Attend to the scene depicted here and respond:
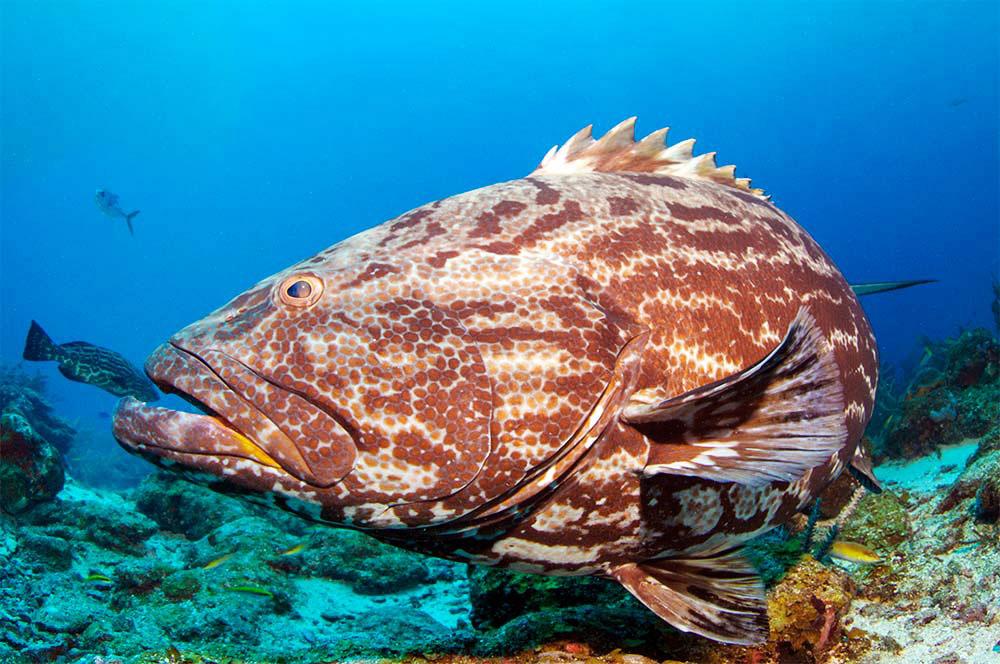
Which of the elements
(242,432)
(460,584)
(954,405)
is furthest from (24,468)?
(954,405)

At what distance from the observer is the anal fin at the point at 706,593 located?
2.51 m

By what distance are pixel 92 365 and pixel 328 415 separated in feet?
28.7

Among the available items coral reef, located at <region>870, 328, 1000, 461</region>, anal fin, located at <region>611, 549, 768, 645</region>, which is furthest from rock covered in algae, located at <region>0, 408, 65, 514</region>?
coral reef, located at <region>870, 328, 1000, 461</region>

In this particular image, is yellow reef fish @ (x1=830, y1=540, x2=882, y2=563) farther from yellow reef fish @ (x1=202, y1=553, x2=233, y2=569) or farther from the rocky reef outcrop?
the rocky reef outcrop

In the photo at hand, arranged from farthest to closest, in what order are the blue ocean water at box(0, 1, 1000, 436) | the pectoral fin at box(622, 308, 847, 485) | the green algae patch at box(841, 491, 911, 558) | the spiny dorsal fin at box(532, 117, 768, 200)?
1. the blue ocean water at box(0, 1, 1000, 436)
2. the green algae patch at box(841, 491, 911, 558)
3. the spiny dorsal fin at box(532, 117, 768, 200)
4. the pectoral fin at box(622, 308, 847, 485)

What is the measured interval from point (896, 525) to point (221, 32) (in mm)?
118306

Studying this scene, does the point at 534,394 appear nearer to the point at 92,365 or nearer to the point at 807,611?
the point at 807,611

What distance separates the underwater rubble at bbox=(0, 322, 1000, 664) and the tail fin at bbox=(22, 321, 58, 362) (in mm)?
1170

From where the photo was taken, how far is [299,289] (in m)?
2.32

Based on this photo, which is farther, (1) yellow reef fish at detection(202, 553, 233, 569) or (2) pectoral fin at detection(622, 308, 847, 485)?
(1) yellow reef fish at detection(202, 553, 233, 569)

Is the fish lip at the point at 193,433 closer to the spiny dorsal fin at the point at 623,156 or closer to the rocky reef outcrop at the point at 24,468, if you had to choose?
the spiny dorsal fin at the point at 623,156

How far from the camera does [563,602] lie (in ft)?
12.3

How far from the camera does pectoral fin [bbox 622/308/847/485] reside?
2.04 m

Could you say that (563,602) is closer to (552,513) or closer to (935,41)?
(552,513)
